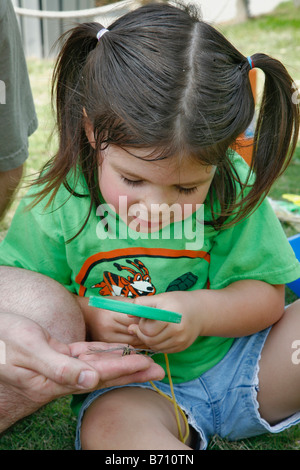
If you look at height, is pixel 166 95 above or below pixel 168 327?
above

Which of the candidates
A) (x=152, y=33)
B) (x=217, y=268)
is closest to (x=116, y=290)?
(x=217, y=268)

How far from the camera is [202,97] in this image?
93cm

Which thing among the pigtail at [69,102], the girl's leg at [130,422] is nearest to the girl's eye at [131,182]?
the pigtail at [69,102]

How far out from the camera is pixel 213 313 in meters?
1.11

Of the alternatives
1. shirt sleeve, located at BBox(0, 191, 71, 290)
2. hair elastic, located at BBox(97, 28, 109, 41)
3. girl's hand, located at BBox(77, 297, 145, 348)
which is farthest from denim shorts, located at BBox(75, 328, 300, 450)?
hair elastic, located at BBox(97, 28, 109, 41)

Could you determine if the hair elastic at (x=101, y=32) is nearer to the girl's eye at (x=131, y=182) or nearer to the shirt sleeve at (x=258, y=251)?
the girl's eye at (x=131, y=182)

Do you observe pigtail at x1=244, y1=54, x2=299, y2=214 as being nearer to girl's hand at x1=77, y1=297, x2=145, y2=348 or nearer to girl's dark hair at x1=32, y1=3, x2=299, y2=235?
girl's dark hair at x1=32, y1=3, x2=299, y2=235

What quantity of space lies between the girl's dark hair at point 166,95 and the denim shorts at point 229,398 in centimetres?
29

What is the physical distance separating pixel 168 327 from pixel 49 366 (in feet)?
0.75

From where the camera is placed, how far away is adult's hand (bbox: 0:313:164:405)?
885 mm

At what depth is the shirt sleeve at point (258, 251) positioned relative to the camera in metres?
1.16

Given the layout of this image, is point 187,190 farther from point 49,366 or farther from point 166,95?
point 49,366

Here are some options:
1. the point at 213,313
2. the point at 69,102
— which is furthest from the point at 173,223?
the point at 69,102

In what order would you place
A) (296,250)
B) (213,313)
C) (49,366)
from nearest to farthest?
(49,366) → (213,313) → (296,250)
